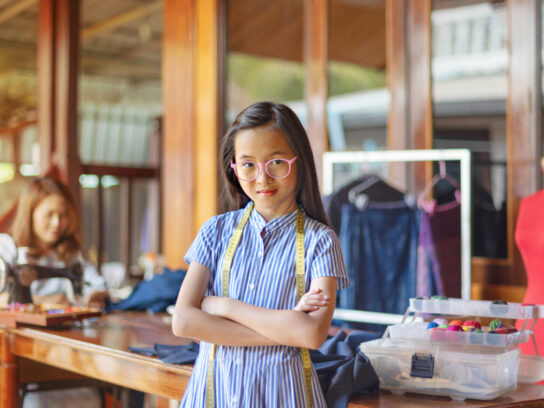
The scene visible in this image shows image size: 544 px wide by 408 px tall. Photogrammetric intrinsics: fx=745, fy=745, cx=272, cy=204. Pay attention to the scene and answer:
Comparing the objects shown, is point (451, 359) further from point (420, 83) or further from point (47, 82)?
point (47, 82)

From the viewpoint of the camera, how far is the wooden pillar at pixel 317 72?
3.58m

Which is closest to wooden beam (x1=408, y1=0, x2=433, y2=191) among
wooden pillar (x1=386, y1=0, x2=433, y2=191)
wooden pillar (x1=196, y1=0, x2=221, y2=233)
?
wooden pillar (x1=386, y1=0, x2=433, y2=191)

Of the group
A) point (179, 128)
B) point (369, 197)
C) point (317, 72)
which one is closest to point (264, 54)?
point (317, 72)

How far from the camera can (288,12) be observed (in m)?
3.71

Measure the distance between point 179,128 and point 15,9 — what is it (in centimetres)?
252

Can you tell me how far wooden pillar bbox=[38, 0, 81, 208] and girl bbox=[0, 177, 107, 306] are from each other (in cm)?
171

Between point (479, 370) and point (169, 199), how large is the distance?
2980 millimetres

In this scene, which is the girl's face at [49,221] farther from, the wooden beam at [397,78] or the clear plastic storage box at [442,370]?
the clear plastic storage box at [442,370]

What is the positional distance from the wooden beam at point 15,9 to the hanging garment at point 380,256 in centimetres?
375

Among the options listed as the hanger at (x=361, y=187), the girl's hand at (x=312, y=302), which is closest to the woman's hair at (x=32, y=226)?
the hanger at (x=361, y=187)

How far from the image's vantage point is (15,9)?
600cm

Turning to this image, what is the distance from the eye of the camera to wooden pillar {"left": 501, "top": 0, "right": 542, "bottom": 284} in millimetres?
2814

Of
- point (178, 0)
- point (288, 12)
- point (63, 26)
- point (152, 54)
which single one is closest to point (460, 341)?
point (288, 12)

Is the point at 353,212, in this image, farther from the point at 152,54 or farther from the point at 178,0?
the point at 152,54
